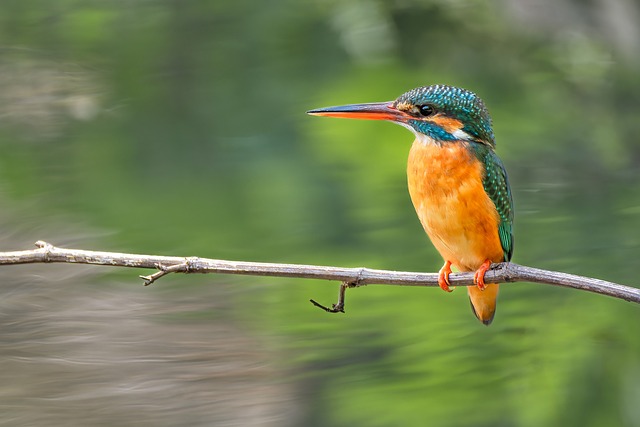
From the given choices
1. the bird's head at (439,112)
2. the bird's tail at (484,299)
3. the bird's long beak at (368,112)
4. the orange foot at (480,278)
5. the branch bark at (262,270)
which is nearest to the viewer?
the branch bark at (262,270)

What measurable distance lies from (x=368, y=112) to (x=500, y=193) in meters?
0.47

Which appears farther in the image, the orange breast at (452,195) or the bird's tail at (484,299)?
the bird's tail at (484,299)

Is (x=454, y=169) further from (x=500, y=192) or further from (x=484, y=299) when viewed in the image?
(x=484, y=299)

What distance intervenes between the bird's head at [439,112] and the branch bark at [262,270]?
556mm

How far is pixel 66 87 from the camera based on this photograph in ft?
11.4

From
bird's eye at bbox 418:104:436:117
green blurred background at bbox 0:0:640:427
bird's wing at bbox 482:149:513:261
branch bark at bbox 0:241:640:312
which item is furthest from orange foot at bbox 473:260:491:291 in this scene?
green blurred background at bbox 0:0:640:427

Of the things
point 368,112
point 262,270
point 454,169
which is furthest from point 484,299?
point 262,270

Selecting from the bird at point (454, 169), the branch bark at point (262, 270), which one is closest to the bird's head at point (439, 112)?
the bird at point (454, 169)

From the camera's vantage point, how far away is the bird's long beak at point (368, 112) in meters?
2.11

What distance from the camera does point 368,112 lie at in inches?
89.0

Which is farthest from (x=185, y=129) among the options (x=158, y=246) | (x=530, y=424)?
(x=530, y=424)

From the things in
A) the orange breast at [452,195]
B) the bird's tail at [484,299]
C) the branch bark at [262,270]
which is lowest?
the branch bark at [262,270]

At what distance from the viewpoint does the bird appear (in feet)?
7.80

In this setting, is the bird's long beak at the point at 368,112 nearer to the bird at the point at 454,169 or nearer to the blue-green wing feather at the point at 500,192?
the bird at the point at 454,169
